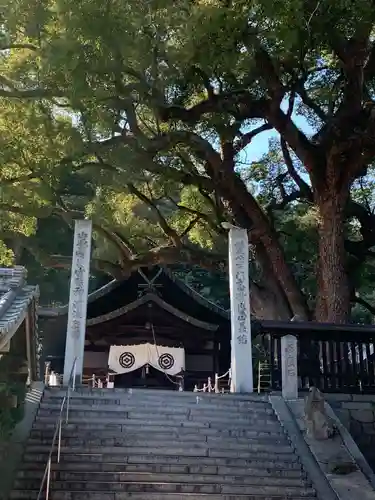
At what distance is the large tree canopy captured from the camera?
407 inches

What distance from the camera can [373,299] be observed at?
78.3ft

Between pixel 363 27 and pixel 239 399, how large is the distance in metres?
7.90

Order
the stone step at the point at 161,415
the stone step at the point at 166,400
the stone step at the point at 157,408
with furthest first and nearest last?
the stone step at the point at 166,400 → the stone step at the point at 157,408 → the stone step at the point at 161,415

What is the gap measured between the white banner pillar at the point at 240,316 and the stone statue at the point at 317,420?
256 centimetres

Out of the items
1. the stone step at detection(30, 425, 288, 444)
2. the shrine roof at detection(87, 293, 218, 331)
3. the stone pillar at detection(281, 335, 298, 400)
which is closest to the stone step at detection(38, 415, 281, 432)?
the stone step at detection(30, 425, 288, 444)

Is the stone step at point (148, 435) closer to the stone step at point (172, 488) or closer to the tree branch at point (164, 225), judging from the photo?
the stone step at point (172, 488)

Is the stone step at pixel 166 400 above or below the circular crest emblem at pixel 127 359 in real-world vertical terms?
below

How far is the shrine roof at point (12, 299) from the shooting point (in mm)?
6399

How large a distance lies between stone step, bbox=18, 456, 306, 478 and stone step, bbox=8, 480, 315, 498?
10.2 inches

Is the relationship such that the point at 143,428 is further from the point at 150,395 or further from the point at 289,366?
the point at 289,366

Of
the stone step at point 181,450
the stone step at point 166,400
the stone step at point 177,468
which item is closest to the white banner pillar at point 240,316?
the stone step at point 166,400

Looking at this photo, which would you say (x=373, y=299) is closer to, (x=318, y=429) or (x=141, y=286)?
(x=141, y=286)

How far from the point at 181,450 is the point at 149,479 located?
2.78ft

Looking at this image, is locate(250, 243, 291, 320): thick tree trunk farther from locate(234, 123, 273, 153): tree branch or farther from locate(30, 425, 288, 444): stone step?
locate(30, 425, 288, 444): stone step
